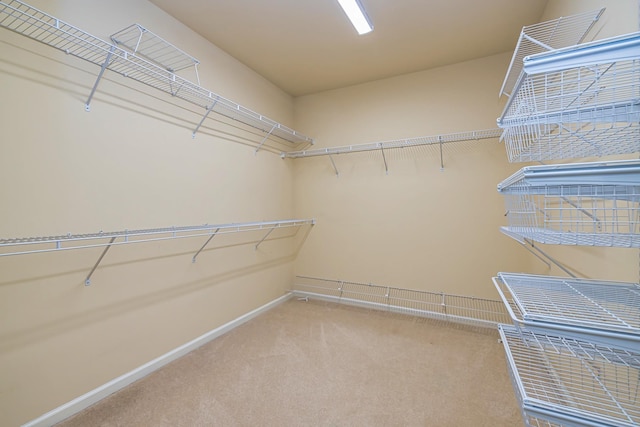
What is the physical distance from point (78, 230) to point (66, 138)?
506 millimetres

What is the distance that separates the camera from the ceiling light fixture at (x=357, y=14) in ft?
5.49

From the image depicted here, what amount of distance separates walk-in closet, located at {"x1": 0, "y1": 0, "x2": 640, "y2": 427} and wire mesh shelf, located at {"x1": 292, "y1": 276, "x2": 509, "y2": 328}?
2cm

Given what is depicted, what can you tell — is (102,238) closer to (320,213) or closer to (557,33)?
(320,213)

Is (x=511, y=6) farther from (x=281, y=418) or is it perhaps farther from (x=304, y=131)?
(x=281, y=418)

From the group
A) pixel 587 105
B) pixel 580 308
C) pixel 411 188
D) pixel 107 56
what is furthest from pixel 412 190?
pixel 107 56

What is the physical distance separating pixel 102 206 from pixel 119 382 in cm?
108

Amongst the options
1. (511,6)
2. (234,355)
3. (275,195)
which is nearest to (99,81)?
(275,195)

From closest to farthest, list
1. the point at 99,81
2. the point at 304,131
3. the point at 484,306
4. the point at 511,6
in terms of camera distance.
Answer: the point at 99,81, the point at 511,6, the point at 484,306, the point at 304,131

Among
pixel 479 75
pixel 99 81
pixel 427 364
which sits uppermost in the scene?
pixel 479 75

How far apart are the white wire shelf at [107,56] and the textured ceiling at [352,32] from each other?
0.56 metres

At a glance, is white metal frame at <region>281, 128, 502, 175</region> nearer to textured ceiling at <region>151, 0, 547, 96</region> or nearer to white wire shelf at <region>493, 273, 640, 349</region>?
textured ceiling at <region>151, 0, 547, 96</region>

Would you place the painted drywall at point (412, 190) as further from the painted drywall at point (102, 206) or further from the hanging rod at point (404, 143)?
the painted drywall at point (102, 206)

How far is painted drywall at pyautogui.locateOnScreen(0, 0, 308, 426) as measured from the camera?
134 cm

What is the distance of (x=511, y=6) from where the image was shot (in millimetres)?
1937
